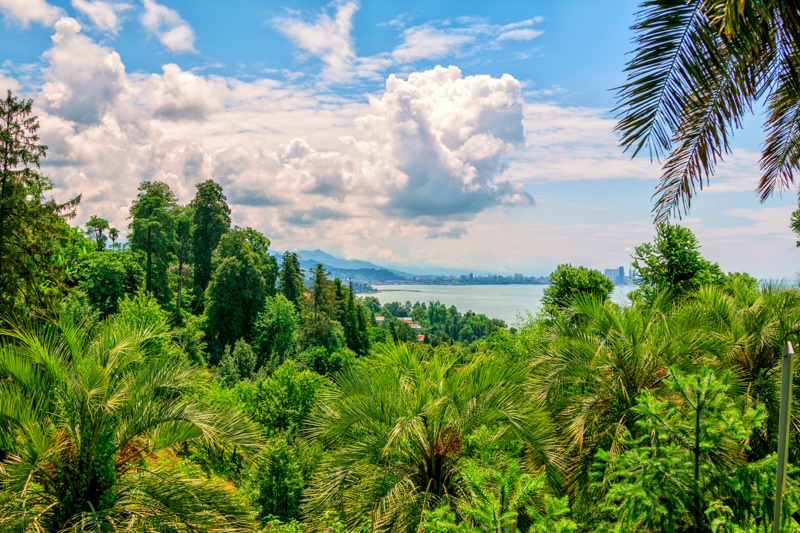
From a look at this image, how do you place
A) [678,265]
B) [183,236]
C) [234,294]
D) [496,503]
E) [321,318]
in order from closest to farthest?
[496,503], [678,265], [234,294], [321,318], [183,236]

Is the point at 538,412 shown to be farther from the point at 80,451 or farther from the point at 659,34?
the point at 80,451

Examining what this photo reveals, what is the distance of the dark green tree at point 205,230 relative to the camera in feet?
151

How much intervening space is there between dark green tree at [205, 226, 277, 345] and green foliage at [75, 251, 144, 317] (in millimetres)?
6865

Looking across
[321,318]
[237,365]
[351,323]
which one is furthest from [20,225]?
[351,323]

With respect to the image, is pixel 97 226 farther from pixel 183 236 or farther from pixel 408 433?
pixel 408 433

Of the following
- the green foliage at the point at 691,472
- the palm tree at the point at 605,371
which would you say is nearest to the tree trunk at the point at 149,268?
the palm tree at the point at 605,371

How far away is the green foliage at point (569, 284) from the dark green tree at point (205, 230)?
34.4m

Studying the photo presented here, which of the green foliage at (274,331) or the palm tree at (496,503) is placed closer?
the palm tree at (496,503)

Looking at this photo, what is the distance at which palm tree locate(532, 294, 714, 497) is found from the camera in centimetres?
732

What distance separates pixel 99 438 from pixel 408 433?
3358mm

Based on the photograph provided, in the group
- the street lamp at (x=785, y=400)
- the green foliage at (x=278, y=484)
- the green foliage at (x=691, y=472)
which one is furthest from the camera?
the green foliage at (x=278, y=484)

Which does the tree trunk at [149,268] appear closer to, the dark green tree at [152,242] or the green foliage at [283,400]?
the dark green tree at [152,242]

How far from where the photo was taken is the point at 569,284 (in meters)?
18.3

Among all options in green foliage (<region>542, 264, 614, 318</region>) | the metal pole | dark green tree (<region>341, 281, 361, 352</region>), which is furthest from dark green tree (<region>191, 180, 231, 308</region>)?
the metal pole
